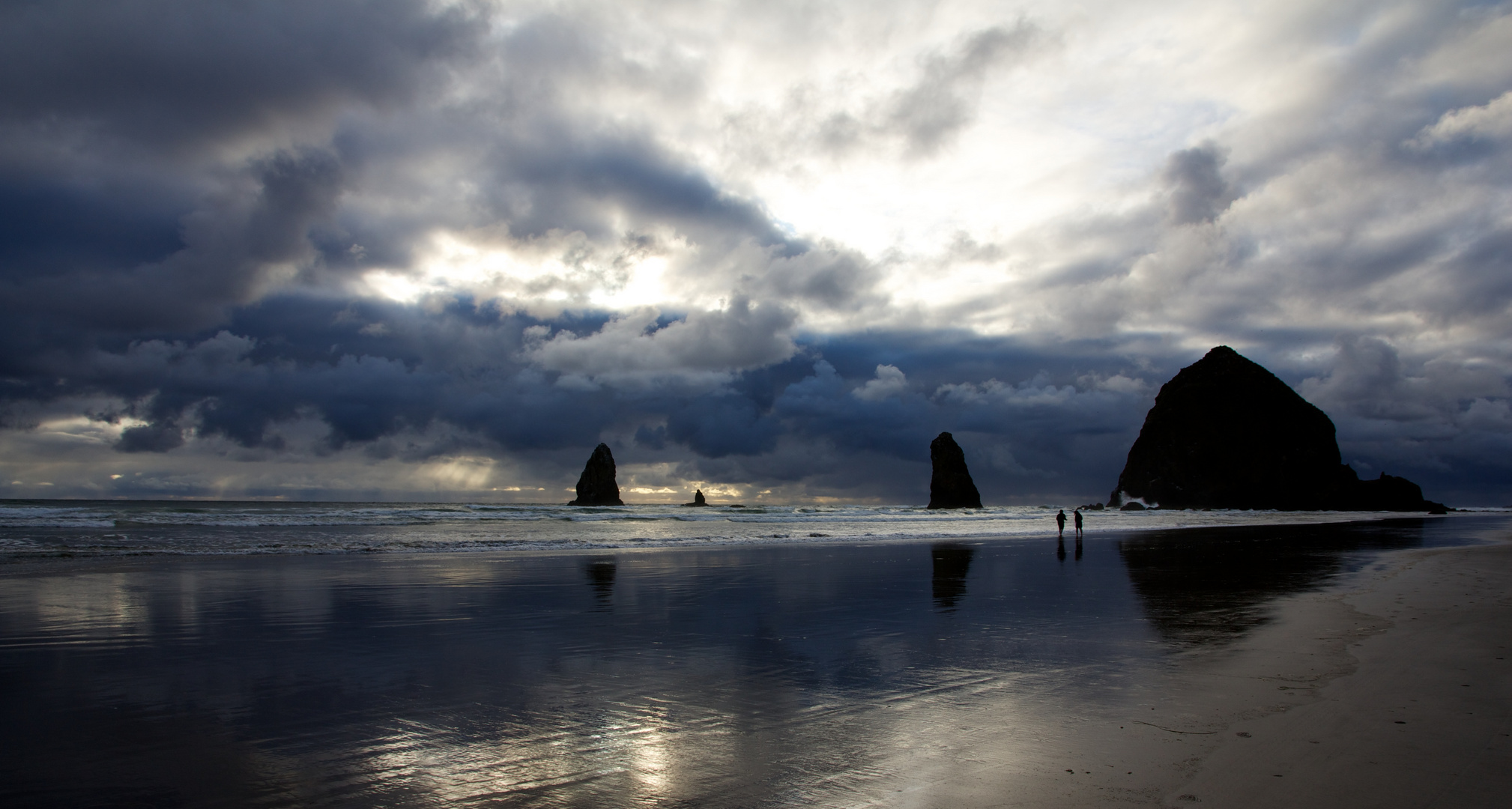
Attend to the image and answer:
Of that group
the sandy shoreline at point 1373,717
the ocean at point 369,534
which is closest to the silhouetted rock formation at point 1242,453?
the ocean at point 369,534

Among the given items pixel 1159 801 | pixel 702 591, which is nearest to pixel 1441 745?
pixel 1159 801

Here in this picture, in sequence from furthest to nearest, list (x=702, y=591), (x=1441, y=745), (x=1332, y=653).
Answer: (x=702, y=591) < (x=1332, y=653) < (x=1441, y=745)

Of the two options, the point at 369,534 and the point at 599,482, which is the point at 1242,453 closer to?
the point at 599,482

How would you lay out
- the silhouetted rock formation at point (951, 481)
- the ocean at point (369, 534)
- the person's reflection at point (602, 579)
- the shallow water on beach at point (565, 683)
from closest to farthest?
the shallow water on beach at point (565, 683)
the person's reflection at point (602, 579)
the ocean at point (369, 534)
the silhouetted rock formation at point (951, 481)

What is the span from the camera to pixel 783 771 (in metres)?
4.80

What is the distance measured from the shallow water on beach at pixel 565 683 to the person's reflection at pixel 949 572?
0.21 meters

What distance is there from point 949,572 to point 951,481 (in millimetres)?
106665

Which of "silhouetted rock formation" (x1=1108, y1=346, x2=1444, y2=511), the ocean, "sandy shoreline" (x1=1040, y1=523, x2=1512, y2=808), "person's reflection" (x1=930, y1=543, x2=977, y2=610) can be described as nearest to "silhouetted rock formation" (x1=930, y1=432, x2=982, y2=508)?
"silhouetted rock formation" (x1=1108, y1=346, x2=1444, y2=511)

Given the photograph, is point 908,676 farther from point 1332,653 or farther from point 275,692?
point 275,692

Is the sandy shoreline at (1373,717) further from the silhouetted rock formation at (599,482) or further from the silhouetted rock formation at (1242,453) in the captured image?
the silhouetted rock formation at (1242,453)

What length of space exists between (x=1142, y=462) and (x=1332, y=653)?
152 meters

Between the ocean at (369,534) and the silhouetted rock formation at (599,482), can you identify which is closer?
the ocean at (369,534)

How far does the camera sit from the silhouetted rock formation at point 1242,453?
123688 mm

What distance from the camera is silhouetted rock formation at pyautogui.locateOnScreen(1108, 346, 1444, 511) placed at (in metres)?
124
